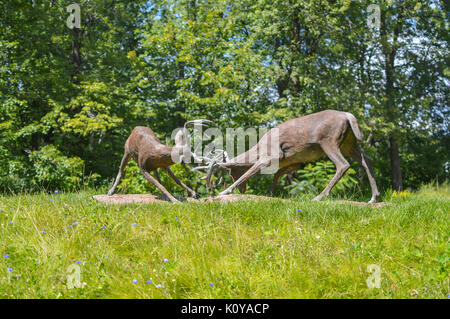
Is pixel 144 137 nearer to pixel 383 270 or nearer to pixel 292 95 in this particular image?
pixel 383 270

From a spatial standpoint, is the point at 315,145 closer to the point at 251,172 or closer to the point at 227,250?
the point at 251,172

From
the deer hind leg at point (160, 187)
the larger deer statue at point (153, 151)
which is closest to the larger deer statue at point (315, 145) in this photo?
the deer hind leg at point (160, 187)

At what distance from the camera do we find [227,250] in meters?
4.02

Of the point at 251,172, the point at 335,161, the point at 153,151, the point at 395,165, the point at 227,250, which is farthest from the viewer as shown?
the point at 395,165

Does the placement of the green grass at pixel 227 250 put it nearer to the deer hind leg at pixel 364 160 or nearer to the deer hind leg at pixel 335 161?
the deer hind leg at pixel 335 161

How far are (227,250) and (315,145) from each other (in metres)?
3.57

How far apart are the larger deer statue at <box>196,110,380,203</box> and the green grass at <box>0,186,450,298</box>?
1.50 metres

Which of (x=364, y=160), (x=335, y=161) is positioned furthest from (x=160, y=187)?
(x=364, y=160)

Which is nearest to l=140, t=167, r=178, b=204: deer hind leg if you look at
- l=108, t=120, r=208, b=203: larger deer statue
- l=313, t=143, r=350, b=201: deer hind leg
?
l=108, t=120, r=208, b=203: larger deer statue

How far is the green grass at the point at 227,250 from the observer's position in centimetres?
335

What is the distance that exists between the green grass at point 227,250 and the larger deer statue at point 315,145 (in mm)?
1503

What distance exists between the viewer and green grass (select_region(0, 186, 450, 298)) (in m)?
3.35

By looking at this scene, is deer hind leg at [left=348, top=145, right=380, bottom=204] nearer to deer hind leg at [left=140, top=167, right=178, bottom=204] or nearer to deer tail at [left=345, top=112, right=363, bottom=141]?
deer tail at [left=345, top=112, right=363, bottom=141]
